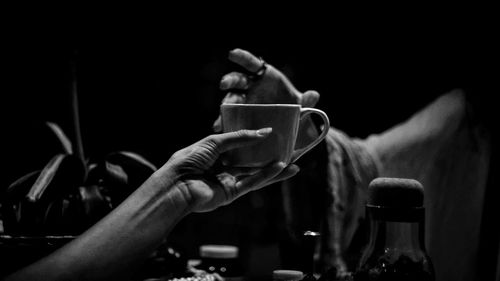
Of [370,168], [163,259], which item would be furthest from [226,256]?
[370,168]

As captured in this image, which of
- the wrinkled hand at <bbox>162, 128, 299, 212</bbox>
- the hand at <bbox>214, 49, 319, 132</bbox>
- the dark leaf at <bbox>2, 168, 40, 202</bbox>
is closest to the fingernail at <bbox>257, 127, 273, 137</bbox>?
the wrinkled hand at <bbox>162, 128, 299, 212</bbox>

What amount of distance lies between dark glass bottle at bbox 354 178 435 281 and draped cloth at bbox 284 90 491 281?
652 millimetres

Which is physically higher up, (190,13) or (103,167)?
(190,13)

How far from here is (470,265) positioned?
1.44m

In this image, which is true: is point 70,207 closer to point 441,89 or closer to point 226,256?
point 226,256

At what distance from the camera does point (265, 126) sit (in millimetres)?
742

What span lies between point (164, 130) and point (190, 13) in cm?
47

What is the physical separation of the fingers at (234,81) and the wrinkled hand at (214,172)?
0.97ft

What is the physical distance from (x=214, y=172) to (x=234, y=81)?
0.33m

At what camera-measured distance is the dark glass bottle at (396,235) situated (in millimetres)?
690

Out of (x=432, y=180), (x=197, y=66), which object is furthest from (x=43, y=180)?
(x=197, y=66)

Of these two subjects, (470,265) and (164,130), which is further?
(164,130)

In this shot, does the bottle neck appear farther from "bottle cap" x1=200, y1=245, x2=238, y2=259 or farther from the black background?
the black background

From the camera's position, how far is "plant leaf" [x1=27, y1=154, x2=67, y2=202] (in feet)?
3.56
